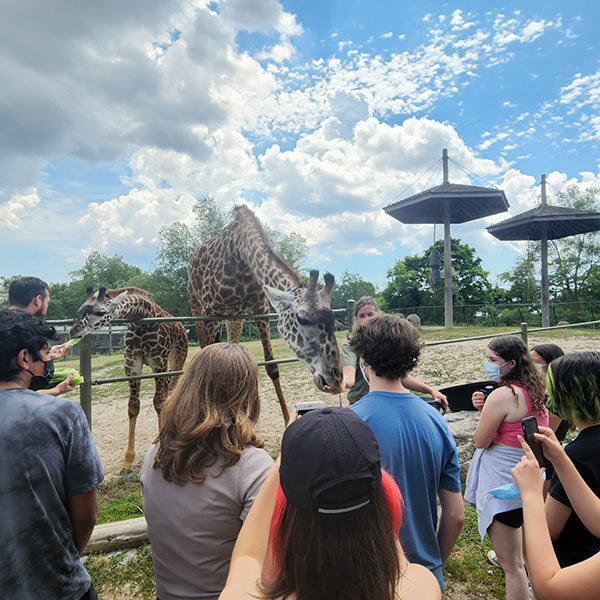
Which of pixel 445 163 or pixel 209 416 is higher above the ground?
pixel 445 163

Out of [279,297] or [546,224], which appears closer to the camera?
[279,297]

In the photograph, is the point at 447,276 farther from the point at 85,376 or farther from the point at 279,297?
the point at 85,376

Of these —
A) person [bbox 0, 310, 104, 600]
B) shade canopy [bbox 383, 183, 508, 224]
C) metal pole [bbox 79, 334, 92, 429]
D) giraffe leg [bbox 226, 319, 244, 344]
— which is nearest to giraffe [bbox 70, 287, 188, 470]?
metal pole [bbox 79, 334, 92, 429]

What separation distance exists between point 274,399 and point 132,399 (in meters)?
4.84

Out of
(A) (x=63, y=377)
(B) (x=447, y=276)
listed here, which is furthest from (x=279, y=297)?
(B) (x=447, y=276)

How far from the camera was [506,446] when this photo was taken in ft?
8.17

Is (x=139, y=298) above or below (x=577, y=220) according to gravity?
below

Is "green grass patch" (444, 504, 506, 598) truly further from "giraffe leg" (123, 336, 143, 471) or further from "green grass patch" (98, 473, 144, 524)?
"giraffe leg" (123, 336, 143, 471)

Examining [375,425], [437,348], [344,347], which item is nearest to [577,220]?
[437,348]

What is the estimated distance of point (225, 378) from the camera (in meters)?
1.63

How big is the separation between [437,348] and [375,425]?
1269cm

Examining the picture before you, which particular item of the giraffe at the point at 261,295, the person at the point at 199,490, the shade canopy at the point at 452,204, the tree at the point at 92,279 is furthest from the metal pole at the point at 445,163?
the tree at the point at 92,279

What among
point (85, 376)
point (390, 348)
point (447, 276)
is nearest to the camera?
point (390, 348)

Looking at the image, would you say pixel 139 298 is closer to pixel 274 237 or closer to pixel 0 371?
pixel 0 371
